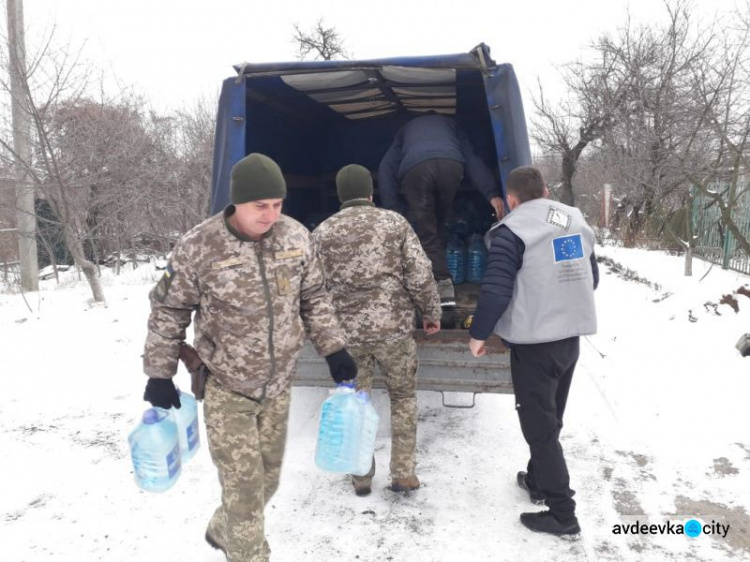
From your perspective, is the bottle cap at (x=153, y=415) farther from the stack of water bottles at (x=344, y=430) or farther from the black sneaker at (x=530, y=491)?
the black sneaker at (x=530, y=491)

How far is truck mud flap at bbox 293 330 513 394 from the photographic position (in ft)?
10.7

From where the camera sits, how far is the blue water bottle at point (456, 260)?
16.8 feet

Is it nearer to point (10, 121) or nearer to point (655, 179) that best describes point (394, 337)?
point (10, 121)

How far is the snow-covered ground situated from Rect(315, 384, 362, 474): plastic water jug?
1.38ft

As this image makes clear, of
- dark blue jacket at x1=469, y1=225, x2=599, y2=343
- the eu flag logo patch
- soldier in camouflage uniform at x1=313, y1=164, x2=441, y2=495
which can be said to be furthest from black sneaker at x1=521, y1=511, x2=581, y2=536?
the eu flag logo patch

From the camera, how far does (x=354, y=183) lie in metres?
2.99

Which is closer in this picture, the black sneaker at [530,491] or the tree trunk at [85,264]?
the black sneaker at [530,491]

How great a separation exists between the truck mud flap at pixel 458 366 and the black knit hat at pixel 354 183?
993mm

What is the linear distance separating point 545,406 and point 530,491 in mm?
661

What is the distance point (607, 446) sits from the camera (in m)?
3.53

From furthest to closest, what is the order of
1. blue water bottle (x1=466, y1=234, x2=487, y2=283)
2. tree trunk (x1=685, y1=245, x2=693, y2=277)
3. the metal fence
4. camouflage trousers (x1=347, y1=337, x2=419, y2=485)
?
the metal fence, tree trunk (x1=685, y1=245, x2=693, y2=277), blue water bottle (x1=466, y1=234, x2=487, y2=283), camouflage trousers (x1=347, y1=337, x2=419, y2=485)

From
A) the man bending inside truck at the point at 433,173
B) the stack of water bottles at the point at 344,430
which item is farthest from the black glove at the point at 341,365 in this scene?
the man bending inside truck at the point at 433,173

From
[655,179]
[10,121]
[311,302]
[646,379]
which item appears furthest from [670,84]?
[10,121]

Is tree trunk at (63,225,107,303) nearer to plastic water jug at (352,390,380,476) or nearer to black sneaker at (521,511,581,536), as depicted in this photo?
plastic water jug at (352,390,380,476)
